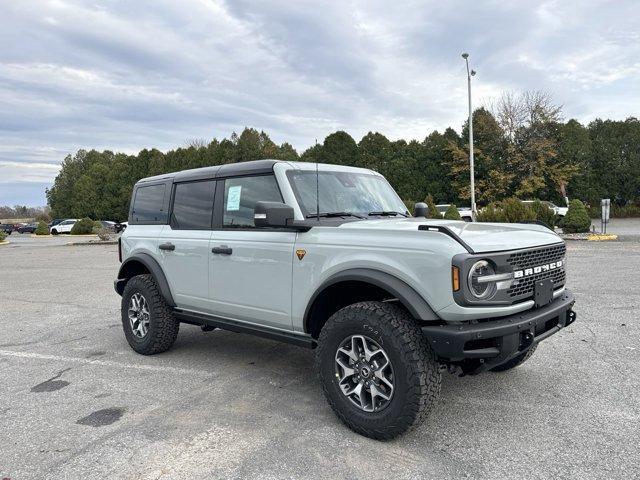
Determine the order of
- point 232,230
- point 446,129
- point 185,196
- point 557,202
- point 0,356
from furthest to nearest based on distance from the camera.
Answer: point 446,129, point 557,202, point 0,356, point 185,196, point 232,230

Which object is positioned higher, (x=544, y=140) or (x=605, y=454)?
(x=544, y=140)

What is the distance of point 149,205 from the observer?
17.6 ft

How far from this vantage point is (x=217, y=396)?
13.0 ft

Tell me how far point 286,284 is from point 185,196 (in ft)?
5.82

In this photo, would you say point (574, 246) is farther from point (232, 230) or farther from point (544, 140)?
point (544, 140)

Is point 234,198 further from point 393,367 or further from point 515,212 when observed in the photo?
point 515,212

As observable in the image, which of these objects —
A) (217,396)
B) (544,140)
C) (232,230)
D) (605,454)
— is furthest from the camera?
(544,140)

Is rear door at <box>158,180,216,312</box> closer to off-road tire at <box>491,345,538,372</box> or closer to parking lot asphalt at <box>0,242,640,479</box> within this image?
parking lot asphalt at <box>0,242,640,479</box>

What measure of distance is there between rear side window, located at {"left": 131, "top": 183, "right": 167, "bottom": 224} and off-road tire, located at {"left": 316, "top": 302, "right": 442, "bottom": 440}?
8.71 ft

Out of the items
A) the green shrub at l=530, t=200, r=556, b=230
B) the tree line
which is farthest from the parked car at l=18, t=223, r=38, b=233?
the green shrub at l=530, t=200, r=556, b=230

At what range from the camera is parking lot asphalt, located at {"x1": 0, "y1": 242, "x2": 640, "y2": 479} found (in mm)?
2854

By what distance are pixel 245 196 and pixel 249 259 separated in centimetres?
60

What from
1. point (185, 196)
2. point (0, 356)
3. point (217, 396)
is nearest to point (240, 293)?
point (217, 396)

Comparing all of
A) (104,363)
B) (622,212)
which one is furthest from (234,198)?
(622,212)
